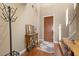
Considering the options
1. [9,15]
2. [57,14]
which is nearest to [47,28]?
[57,14]

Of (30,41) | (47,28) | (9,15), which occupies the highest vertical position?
(9,15)

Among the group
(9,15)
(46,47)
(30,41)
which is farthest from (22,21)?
(46,47)

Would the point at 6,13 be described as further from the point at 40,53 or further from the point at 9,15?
the point at 40,53

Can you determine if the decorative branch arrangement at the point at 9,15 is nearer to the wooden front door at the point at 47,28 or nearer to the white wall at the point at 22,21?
the white wall at the point at 22,21

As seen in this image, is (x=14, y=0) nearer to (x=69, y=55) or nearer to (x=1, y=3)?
(x=1, y=3)

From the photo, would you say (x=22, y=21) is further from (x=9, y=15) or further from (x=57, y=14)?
(x=57, y=14)

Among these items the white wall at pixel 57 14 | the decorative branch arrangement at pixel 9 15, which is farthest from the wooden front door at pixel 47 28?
the decorative branch arrangement at pixel 9 15

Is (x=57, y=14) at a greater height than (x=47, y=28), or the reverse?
(x=57, y=14)

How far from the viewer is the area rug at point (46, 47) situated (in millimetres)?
2025

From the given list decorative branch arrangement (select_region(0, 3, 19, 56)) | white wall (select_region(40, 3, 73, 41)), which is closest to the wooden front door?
white wall (select_region(40, 3, 73, 41))

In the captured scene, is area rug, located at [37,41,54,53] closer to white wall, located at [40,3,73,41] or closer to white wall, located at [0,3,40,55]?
white wall, located at [40,3,73,41]

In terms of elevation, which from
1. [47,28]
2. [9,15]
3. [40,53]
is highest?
[9,15]

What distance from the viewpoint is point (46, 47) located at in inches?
81.2

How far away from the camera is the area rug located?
2025 mm
